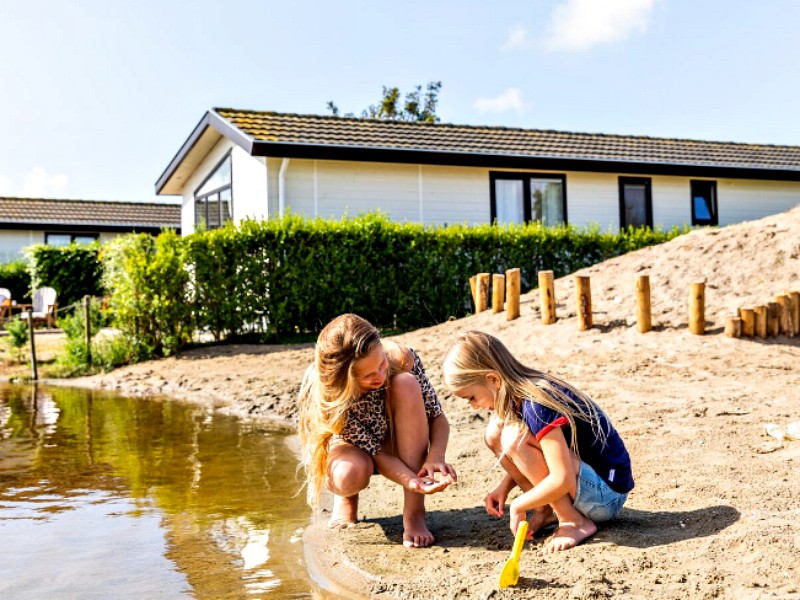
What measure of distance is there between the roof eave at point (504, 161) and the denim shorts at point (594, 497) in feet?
43.8

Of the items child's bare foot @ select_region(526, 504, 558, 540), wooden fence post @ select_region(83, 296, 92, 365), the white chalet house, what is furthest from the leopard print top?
the white chalet house

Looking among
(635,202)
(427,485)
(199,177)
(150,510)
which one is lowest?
(150,510)

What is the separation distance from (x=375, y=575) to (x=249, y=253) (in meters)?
10.7

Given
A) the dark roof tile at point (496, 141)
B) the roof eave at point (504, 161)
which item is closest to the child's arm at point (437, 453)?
the roof eave at point (504, 161)

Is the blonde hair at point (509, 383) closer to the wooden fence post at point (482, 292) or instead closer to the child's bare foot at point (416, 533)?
the child's bare foot at point (416, 533)

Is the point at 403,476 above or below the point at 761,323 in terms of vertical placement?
below

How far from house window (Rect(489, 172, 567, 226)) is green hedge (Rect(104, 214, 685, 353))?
396 centimetres

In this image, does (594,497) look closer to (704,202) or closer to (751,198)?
(704,202)

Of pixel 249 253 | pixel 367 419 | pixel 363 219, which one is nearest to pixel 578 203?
pixel 363 219

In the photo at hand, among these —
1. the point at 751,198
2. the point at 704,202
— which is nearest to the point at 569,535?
the point at 704,202

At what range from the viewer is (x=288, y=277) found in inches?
551

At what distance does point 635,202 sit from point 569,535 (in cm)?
1796

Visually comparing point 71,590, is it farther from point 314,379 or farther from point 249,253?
point 249,253

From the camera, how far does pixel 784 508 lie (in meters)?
3.84
